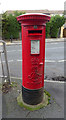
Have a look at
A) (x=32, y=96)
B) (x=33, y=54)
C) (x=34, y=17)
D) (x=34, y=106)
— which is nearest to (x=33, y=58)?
(x=33, y=54)

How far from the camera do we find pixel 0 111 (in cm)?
248

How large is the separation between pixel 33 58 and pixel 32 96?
95 centimetres

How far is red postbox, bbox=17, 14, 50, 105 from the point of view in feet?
6.73

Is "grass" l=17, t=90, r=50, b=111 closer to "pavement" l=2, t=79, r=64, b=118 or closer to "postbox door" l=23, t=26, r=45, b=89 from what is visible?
"pavement" l=2, t=79, r=64, b=118

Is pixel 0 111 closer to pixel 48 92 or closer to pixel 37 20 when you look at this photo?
pixel 48 92

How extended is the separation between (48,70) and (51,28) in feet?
55.2

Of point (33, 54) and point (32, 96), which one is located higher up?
point (33, 54)

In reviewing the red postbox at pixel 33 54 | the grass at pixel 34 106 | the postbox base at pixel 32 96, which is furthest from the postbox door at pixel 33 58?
the grass at pixel 34 106

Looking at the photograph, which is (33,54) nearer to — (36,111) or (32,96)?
(32,96)

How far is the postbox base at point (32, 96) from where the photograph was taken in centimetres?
252

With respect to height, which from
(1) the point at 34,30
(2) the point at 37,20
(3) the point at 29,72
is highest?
(2) the point at 37,20

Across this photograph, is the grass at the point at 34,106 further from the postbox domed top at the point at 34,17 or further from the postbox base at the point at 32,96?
the postbox domed top at the point at 34,17

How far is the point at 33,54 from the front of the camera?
2242mm

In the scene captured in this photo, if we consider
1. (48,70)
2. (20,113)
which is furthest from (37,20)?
(48,70)
